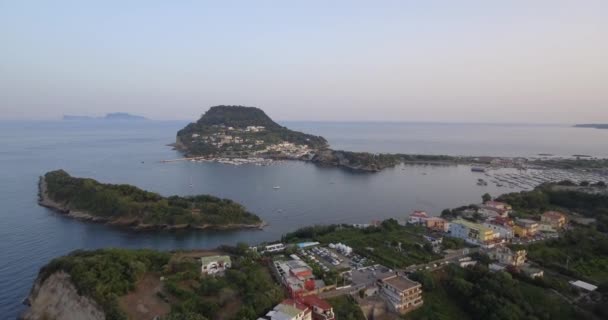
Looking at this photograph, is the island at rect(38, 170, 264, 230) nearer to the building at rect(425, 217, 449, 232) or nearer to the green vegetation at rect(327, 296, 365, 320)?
the building at rect(425, 217, 449, 232)

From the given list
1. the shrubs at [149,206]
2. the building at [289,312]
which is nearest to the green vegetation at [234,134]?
the shrubs at [149,206]

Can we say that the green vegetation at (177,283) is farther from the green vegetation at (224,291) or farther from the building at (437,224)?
the building at (437,224)

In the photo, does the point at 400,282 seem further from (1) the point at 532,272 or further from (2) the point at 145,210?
(2) the point at 145,210

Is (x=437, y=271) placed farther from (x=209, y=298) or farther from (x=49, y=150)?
(x=49, y=150)

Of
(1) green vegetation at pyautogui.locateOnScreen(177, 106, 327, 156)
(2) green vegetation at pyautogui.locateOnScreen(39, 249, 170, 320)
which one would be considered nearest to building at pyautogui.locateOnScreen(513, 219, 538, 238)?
(2) green vegetation at pyautogui.locateOnScreen(39, 249, 170, 320)

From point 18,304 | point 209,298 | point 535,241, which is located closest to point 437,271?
point 535,241

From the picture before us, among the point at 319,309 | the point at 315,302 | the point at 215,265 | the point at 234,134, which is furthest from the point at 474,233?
the point at 234,134
